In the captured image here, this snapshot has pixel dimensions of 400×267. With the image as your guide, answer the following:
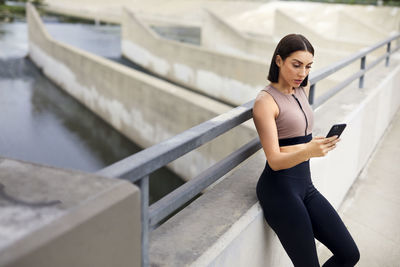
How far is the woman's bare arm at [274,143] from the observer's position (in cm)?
218

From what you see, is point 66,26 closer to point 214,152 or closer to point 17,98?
point 17,98

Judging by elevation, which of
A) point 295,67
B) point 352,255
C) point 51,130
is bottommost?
point 51,130

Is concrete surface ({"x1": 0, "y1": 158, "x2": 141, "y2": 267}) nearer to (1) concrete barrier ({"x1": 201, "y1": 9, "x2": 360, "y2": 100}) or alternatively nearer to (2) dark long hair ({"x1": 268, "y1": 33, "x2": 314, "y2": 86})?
(2) dark long hair ({"x1": 268, "y1": 33, "x2": 314, "y2": 86})

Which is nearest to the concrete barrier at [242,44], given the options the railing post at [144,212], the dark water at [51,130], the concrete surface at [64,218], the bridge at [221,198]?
the bridge at [221,198]

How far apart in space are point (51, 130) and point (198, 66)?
7482 millimetres

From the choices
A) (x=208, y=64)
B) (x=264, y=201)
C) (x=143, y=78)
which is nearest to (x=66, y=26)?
(x=208, y=64)

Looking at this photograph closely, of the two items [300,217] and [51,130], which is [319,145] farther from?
[51,130]

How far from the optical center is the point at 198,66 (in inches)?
767

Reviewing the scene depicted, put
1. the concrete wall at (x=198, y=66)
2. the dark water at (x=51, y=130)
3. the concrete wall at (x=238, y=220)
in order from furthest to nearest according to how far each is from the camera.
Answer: the concrete wall at (x=198, y=66)
the dark water at (x=51, y=130)
the concrete wall at (x=238, y=220)

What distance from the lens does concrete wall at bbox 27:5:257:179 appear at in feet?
33.9

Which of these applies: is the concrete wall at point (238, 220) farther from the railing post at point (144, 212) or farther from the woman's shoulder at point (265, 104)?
the woman's shoulder at point (265, 104)

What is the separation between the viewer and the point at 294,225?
223 centimetres

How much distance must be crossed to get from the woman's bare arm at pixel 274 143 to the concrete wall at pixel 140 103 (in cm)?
666

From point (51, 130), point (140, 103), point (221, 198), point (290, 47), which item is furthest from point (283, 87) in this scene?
point (51, 130)
